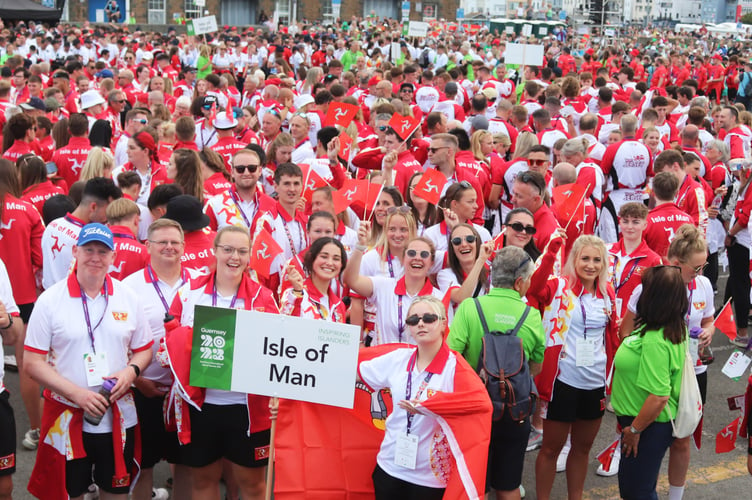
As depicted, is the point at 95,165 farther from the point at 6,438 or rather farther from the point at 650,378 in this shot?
the point at 650,378

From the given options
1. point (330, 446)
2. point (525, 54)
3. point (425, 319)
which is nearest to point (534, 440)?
point (330, 446)

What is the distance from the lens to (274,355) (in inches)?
171

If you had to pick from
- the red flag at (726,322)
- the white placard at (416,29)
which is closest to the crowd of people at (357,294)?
the red flag at (726,322)

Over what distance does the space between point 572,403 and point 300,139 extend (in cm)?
533

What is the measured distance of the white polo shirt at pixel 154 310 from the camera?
16.0 feet

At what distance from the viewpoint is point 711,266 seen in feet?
30.2

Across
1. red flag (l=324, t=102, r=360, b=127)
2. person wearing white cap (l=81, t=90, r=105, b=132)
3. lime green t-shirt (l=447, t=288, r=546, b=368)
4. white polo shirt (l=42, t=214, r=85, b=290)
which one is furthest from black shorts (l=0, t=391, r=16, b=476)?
person wearing white cap (l=81, t=90, r=105, b=132)

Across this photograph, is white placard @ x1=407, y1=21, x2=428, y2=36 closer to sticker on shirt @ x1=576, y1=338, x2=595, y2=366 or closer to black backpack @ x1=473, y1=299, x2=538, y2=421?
sticker on shirt @ x1=576, y1=338, x2=595, y2=366

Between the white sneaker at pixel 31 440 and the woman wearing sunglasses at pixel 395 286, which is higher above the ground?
the woman wearing sunglasses at pixel 395 286

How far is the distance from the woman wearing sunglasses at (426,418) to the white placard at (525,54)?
46.1ft

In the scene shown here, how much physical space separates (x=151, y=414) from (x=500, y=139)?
586cm

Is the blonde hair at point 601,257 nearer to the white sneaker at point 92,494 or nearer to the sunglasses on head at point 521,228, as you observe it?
the sunglasses on head at point 521,228

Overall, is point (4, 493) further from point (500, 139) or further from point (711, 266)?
point (711, 266)

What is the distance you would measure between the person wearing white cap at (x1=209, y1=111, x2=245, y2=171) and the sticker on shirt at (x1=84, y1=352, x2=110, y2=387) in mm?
4820
